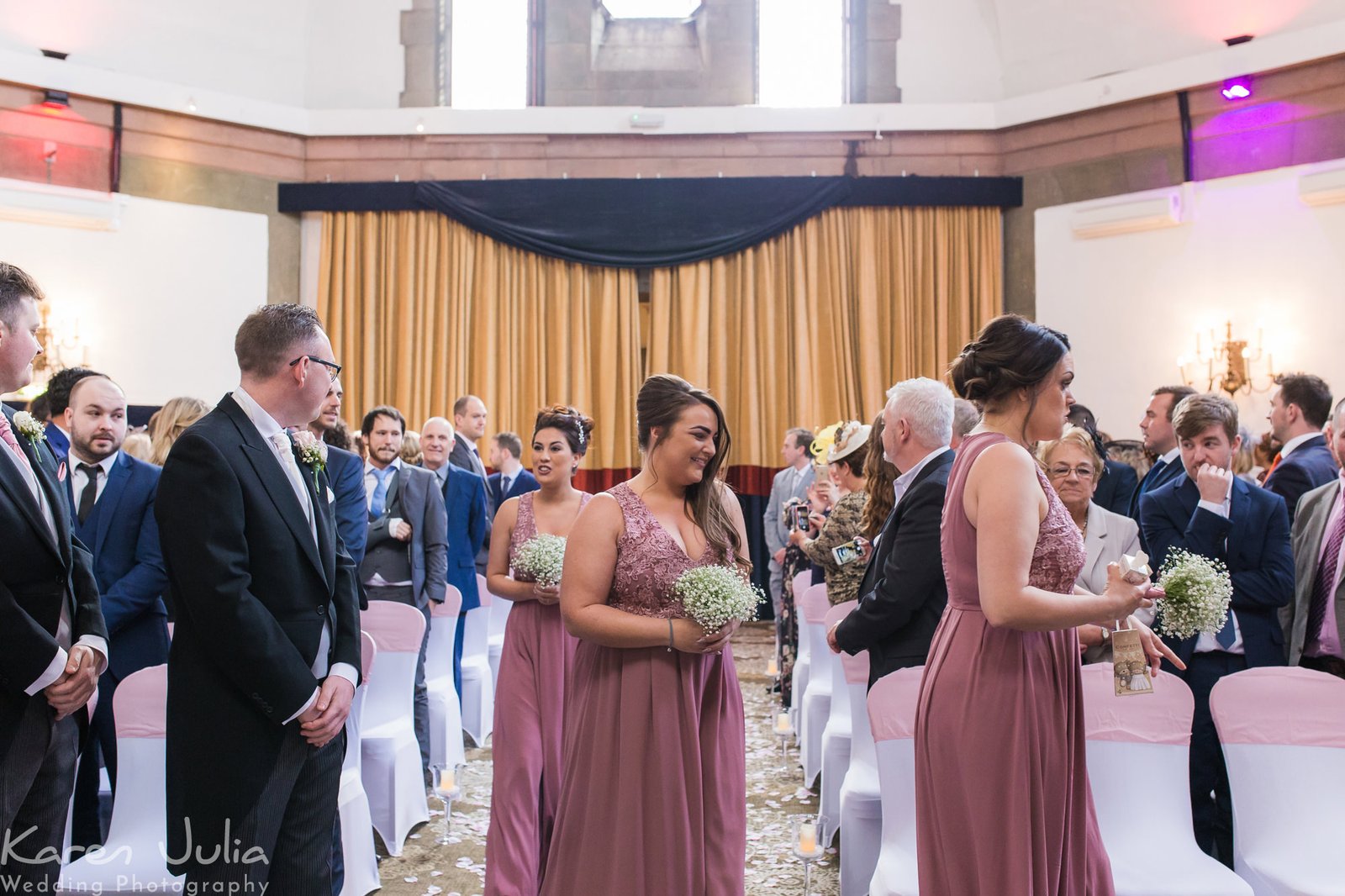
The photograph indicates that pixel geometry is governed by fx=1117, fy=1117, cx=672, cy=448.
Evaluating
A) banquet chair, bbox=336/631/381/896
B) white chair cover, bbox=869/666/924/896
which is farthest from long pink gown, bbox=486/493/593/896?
white chair cover, bbox=869/666/924/896

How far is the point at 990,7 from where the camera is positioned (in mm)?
11805

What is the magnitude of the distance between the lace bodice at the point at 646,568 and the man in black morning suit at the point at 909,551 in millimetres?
891

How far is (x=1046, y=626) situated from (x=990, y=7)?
1093 centimetres

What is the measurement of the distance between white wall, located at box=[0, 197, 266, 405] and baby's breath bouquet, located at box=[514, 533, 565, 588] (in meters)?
7.74

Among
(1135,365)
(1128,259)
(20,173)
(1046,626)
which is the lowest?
(1046,626)

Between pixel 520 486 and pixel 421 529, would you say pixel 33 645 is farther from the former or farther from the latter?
pixel 520 486

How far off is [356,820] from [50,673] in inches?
65.4

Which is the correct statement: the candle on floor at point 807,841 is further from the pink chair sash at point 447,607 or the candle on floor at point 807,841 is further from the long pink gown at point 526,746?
the pink chair sash at point 447,607

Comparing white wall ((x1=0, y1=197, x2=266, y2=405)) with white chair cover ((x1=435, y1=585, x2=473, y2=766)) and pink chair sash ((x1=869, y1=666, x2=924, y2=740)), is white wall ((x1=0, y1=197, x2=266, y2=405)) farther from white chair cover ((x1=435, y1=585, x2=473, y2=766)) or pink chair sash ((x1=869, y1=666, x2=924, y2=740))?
pink chair sash ((x1=869, y1=666, x2=924, y2=740))

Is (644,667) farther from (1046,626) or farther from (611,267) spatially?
(611,267)

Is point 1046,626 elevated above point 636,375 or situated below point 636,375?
below

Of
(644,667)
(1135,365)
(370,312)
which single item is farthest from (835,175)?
(644,667)

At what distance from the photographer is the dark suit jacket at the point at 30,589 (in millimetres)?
2619

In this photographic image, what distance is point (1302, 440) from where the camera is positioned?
17.4ft
